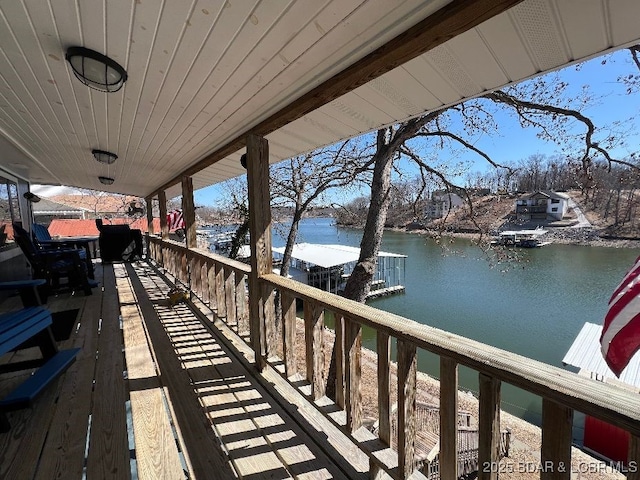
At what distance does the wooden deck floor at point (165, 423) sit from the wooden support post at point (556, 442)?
0.98 metres

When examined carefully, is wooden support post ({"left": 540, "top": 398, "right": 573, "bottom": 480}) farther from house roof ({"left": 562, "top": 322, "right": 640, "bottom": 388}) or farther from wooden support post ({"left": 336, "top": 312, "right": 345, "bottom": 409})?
house roof ({"left": 562, "top": 322, "right": 640, "bottom": 388})

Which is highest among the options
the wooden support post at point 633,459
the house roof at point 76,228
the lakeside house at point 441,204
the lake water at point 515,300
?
the lakeside house at point 441,204

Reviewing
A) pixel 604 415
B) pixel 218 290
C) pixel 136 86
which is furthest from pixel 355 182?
pixel 604 415

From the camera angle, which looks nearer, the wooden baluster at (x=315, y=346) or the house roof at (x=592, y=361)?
the wooden baluster at (x=315, y=346)

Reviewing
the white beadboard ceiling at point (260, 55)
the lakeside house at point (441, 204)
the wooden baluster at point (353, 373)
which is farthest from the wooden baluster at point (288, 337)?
the lakeside house at point (441, 204)

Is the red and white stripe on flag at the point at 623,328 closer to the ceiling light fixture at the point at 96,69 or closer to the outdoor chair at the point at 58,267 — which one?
the ceiling light fixture at the point at 96,69

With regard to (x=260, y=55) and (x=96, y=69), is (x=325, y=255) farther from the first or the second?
(x=260, y=55)

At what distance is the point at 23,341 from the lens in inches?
73.0

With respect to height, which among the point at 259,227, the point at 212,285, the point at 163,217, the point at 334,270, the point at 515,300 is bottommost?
the point at 515,300

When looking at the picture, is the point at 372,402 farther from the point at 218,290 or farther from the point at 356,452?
the point at 356,452

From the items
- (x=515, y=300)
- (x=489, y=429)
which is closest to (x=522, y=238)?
(x=515, y=300)

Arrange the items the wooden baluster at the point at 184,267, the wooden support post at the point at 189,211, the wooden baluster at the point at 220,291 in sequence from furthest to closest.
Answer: the wooden baluster at the point at 184,267, the wooden support post at the point at 189,211, the wooden baluster at the point at 220,291

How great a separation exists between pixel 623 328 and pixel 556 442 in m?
0.38

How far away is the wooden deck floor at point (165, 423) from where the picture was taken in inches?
63.5
